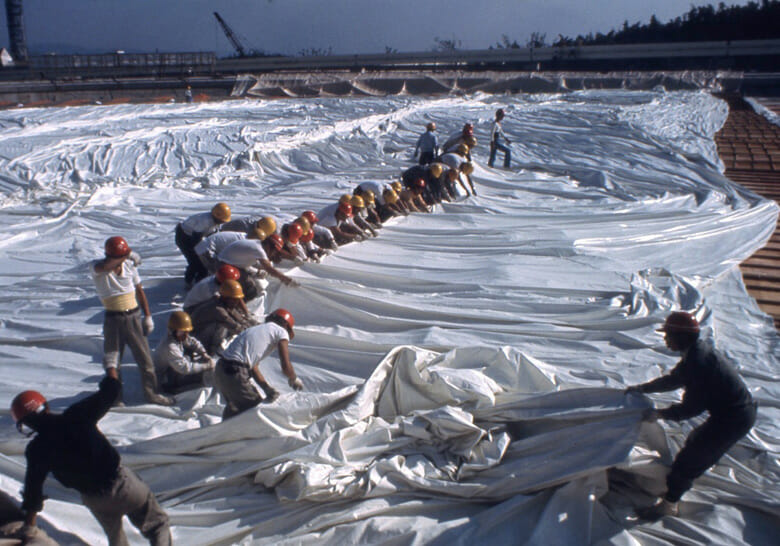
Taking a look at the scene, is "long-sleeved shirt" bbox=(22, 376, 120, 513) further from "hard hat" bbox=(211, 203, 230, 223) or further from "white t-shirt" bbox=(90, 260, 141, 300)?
"hard hat" bbox=(211, 203, 230, 223)

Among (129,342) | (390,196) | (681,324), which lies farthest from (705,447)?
(390,196)


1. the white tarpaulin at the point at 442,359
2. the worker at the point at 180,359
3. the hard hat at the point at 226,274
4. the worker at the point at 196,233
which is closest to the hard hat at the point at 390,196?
the white tarpaulin at the point at 442,359

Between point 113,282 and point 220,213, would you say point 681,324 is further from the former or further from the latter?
point 220,213

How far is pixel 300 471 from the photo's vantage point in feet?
8.75

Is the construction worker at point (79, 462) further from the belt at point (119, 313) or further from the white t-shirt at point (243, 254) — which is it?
the white t-shirt at point (243, 254)

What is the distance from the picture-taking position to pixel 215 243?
4.99m

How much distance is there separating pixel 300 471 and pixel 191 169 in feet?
29.7

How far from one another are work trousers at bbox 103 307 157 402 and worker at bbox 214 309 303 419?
0.65m

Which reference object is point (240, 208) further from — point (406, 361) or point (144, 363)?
point (406, 361)

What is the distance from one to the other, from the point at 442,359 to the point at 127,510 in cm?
188

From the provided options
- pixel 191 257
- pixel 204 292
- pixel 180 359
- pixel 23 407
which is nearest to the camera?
pixel 23 407

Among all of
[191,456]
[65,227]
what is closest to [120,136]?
[65,227]

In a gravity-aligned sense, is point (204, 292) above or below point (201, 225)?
below

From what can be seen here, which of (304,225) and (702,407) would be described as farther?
(304,225)
